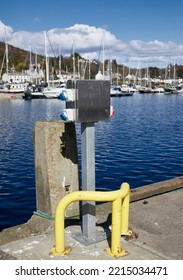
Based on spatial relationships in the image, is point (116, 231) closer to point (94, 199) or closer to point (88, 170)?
point (94, 199)

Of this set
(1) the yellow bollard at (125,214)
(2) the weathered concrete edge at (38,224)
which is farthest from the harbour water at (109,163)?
(1) the yellow bollard at (125,214)

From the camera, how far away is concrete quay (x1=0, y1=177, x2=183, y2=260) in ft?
13.7

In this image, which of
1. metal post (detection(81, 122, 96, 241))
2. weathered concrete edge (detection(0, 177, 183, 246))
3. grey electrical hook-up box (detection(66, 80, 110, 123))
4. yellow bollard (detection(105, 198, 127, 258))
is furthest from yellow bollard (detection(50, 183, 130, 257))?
grey electrical hook-up box (detection(66, 80, 110, 123))

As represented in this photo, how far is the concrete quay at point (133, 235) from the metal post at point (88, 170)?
22 centimetres

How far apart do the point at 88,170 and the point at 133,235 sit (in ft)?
3.83

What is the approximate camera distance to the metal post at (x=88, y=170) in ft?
14.3

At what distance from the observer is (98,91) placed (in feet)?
13.9

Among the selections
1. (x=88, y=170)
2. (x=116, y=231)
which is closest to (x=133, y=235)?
(x=116, y=231)

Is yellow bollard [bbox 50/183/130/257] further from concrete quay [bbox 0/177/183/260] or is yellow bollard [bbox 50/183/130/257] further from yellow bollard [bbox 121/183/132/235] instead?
yellow bollard [bbox 121/183/132/235]

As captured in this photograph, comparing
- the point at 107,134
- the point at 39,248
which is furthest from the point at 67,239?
the point at 107,134

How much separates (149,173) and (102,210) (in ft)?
26.0

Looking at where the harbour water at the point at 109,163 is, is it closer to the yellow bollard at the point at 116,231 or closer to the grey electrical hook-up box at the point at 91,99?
the yellow bollard at the point at 116,231

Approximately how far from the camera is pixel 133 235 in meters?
4.66
